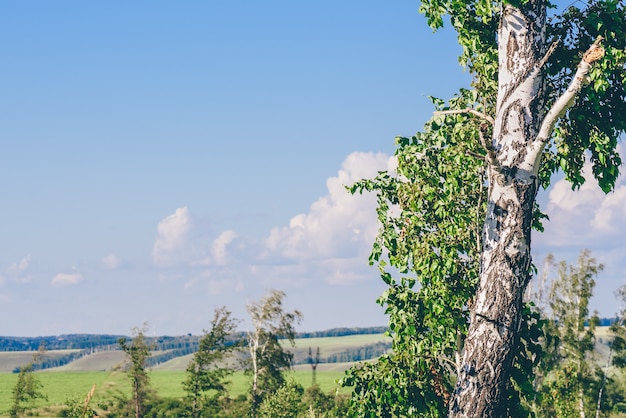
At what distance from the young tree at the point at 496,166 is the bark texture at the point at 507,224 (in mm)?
10

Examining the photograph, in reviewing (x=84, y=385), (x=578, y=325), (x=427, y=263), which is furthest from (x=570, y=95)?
(x=84, y=385)

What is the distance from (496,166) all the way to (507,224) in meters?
0.60

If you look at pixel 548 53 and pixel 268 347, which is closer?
pixel 548 53

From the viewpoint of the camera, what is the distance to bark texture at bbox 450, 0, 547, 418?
8.10 metres

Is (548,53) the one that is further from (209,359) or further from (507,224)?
(209,359)

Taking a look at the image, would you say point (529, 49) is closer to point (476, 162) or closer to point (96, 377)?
point (476, 162)

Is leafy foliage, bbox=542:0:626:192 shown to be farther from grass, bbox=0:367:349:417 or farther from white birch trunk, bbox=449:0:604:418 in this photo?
grass, bbox=0:367:349:417

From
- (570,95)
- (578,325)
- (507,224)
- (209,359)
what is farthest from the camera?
(578,325)

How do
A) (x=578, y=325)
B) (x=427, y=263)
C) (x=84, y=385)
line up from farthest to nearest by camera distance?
(x=84, y=385) → (x=578, y=325) → (x=427, y=263)

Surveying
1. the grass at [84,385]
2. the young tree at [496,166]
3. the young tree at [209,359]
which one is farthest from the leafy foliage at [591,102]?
the grass at [84,385]

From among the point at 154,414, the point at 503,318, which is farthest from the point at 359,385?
the point at 154,414

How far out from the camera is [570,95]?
8102 millimetres

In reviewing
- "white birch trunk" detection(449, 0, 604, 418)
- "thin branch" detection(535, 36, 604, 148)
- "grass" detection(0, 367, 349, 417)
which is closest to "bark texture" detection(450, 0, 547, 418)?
"white birch trunk" detection(449, 0, 604, 418)

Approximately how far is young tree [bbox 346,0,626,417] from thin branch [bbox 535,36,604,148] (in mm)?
12
